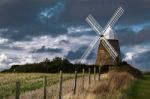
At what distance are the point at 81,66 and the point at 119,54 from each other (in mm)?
10424

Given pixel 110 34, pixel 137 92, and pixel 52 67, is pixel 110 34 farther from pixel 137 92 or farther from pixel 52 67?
pixel 137 92

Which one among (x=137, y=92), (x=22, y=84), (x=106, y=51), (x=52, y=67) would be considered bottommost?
(x=137, y=92)

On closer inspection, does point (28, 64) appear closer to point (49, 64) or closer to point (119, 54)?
point (49, 64)

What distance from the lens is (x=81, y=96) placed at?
22938 millimetres

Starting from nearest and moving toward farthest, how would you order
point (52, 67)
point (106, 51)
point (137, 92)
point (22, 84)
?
1. point (137, 92)
2. point (22, 84)
3. point (52, 67)
4. point (106, 51)

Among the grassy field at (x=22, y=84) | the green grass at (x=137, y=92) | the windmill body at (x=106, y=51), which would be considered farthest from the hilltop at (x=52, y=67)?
the green grass at (x=137, y=92)

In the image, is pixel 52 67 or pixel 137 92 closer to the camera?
pixel 137 92

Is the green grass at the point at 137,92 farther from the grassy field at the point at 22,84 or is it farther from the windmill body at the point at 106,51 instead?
the windmill body at the point at 106,51

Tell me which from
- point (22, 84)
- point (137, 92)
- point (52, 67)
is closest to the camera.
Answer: point (137, 92)

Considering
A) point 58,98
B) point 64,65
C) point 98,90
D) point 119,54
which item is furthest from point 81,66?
point 58,98

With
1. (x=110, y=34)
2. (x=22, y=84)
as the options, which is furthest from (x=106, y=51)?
(x=22, y=84)

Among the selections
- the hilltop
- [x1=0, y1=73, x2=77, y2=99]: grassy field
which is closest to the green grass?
[x1=0, y1=73, x2=77, y2=99]: grassy field

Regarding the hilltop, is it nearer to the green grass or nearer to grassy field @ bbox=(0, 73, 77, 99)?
grassy field @ bbox=(0, 73, 77, 99)

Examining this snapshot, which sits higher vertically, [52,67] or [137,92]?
[52,67]
